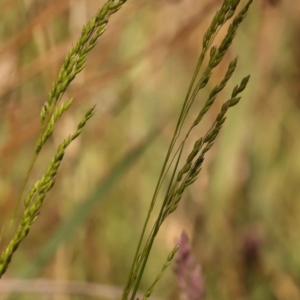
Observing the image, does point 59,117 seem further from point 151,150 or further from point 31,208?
point 151,150

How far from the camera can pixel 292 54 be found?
1.59 m

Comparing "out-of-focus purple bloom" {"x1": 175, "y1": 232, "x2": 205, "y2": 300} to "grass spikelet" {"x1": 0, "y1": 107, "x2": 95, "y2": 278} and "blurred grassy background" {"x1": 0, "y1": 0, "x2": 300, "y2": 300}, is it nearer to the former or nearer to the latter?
"grass spikelet" {"x1": 0, "y1": 107, "x2": 95, "y2": 278}

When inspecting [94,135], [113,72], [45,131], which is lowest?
[45,131]

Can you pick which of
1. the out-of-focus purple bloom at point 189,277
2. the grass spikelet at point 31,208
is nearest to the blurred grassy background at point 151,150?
the out-of-focus purple bloom at point 189,277

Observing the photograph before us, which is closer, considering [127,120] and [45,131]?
[45,131]

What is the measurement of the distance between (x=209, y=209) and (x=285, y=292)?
0.77 feet

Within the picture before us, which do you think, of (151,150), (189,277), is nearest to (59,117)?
(189,277)

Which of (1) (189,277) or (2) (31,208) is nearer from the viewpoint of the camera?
(2) (31,208)

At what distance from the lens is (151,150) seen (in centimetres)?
166

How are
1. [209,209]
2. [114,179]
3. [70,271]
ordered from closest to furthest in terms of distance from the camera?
[114,179] < [209,209] < [70,271]

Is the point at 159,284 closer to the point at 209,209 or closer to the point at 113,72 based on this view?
the point at 209,209

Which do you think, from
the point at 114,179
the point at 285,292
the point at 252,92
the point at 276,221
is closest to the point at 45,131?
the point at 114,179

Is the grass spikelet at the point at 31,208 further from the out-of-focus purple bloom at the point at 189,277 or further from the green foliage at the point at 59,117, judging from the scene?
the out-of-focus purple bloom at the point at 189,277

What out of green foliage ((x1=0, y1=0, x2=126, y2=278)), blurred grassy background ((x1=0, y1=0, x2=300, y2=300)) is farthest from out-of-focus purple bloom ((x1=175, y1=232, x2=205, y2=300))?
blurred grassy background ((x1=0, y1=0, x2=300, y2=300))
